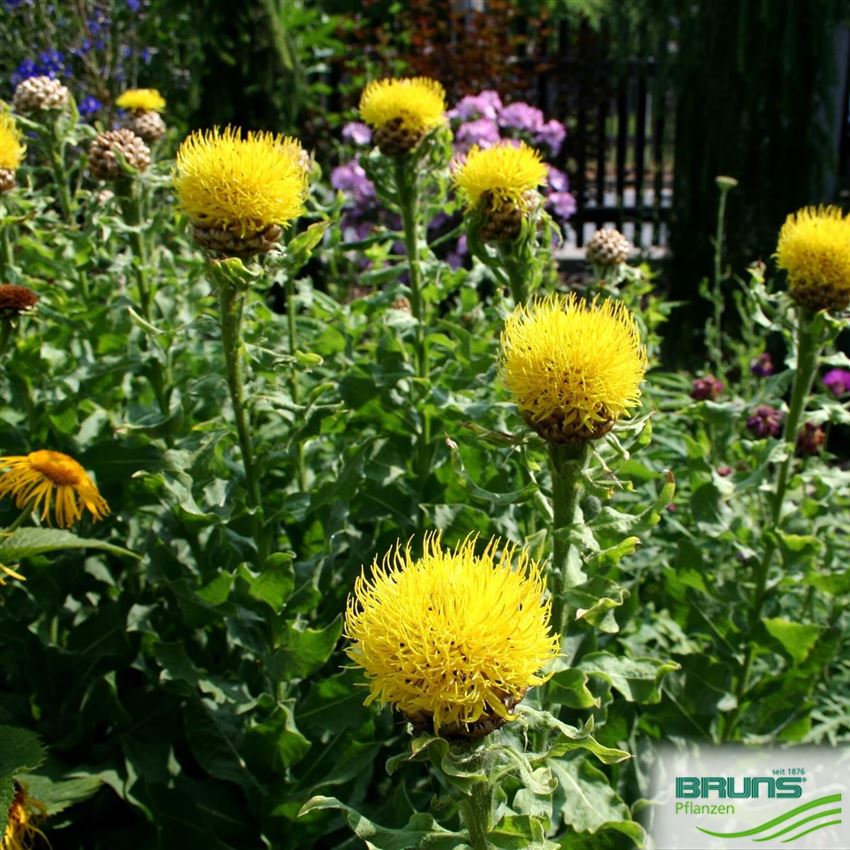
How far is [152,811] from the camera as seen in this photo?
7.00ft

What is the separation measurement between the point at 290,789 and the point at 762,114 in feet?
16.6

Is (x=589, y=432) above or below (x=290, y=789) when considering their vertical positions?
above

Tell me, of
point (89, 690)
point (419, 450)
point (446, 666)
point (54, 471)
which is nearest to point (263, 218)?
point (54, 471)

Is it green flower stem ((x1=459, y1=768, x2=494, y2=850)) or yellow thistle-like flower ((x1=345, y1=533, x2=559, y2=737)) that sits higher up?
yellow thistle-like flower ((x1=345, y1=533, x2=559, y2=737))

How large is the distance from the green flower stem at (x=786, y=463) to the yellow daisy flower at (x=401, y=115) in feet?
3.58

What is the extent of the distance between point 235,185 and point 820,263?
1327 millimetres

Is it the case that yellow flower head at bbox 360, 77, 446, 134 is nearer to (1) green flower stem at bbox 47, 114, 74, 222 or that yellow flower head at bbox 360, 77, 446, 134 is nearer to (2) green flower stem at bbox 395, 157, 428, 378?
(2) green flower stem at bbox 395, 157, 428, 378

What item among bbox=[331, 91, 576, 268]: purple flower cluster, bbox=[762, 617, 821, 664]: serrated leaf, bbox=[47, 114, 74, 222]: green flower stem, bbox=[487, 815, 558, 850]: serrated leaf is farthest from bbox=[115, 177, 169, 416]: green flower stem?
bbox=[331, 91, 576, 268]: purple flower cluster

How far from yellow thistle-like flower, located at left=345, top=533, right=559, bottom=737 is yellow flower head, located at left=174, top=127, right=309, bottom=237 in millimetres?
907

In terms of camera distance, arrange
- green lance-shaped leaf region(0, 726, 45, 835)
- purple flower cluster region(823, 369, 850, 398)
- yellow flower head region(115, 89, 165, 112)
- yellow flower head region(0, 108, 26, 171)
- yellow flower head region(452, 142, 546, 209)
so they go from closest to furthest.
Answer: green lance-shaped leaf region(0, 726, 45, 835) < yellow flower head region(452, 142, 546, 209) < yellow flower head region(0, 108, 26, 171) < yellow flower head region(115, 89, 165, 112) < purple flower cluster region(823, 369, 850, 398)

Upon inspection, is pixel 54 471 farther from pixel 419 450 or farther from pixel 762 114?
pixel 762 114

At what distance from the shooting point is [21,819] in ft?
5.67

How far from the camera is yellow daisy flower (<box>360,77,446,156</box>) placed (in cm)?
254

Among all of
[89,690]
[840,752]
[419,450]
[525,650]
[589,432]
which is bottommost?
[840,752]
